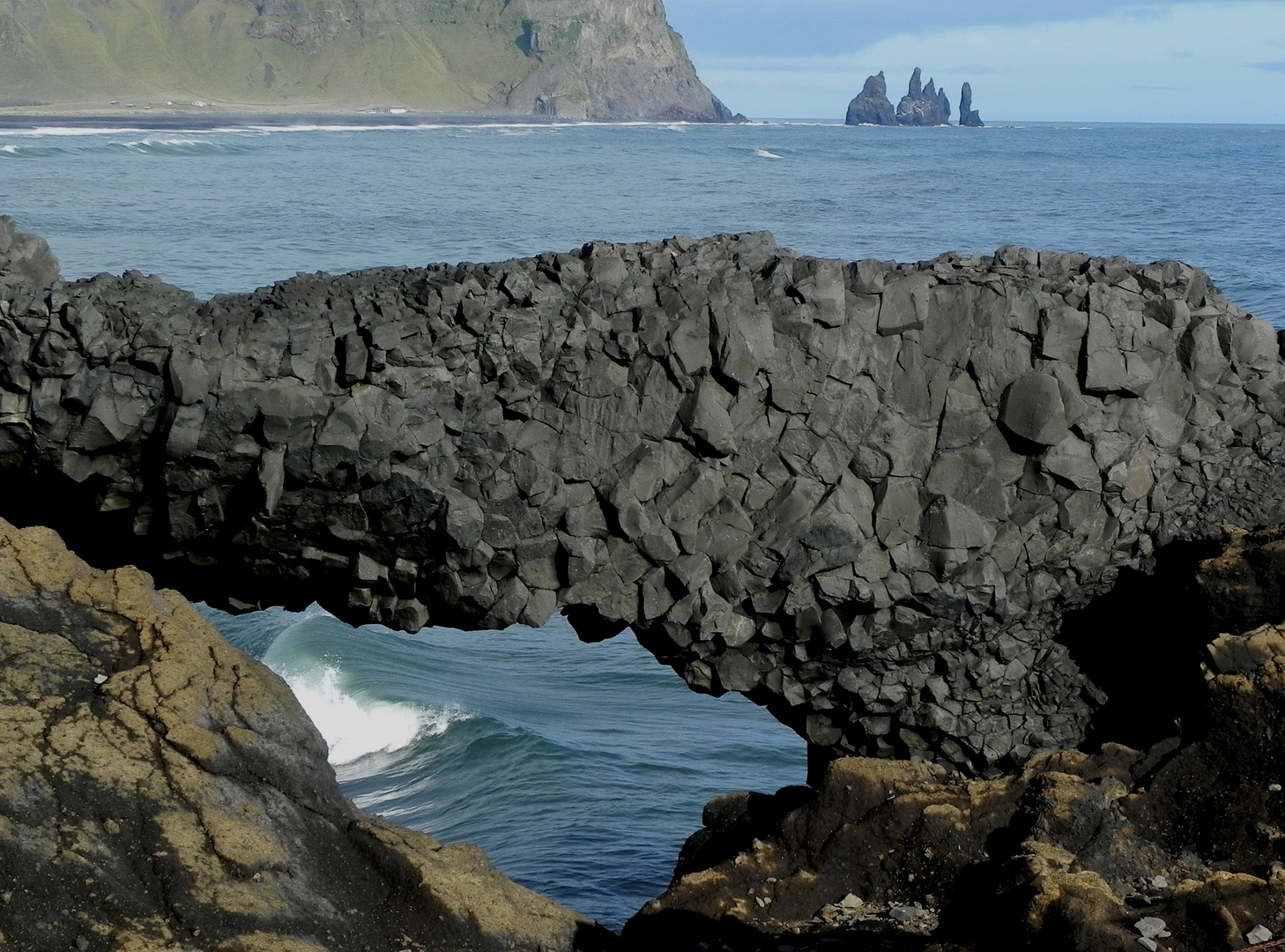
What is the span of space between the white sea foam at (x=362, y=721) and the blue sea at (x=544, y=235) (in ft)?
0.14

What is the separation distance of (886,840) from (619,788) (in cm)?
827

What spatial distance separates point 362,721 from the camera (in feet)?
61.3

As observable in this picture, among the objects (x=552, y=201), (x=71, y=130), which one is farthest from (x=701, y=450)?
(x=71, y=130)

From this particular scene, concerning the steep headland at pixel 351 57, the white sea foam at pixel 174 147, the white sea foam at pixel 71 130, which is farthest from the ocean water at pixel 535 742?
the steep headland at pixel 351 57

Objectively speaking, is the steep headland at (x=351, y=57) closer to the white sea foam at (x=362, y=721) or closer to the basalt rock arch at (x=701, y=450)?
the white sea foam at (x=362, y=721)

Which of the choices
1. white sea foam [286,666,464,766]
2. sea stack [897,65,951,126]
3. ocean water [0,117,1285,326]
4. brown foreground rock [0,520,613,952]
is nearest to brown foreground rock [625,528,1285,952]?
brown foreground rock [0,520,613,952]

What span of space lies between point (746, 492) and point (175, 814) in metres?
4.41

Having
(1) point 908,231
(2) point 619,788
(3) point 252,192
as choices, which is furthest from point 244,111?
(2) point 619,788

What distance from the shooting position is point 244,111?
13550 centimetres

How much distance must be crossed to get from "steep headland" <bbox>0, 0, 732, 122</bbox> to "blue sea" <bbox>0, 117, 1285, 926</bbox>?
120 feet

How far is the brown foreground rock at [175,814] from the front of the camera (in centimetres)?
718

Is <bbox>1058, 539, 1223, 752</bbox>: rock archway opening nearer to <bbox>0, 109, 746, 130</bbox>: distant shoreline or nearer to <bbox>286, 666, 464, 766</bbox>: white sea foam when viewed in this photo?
<bbox>286, 666, 464, 766</bbox>: white sea foam

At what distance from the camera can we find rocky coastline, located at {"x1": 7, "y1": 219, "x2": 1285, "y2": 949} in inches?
356

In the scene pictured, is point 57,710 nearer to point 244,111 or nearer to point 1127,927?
point 1127,927
